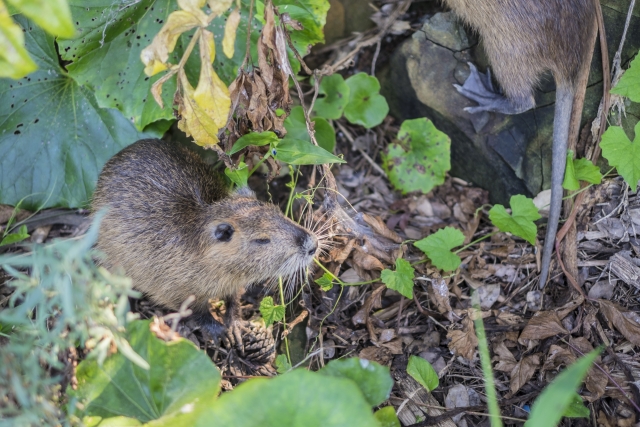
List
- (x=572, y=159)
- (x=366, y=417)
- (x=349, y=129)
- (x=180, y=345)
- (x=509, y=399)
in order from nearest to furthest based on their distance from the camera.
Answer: (x=366, y=417), (x=180, y=345), (x=509, y=399), (x=572, y=159), (x=349, y=129)

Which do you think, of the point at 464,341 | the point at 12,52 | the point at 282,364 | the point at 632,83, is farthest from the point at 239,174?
the point at 632,83

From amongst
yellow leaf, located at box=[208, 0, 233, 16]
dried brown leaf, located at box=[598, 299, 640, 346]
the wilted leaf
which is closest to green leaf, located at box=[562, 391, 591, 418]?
the wilted leaf

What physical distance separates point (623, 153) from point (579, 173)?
1.00 feet

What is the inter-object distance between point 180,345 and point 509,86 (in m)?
2.59

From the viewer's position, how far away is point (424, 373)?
3057mm

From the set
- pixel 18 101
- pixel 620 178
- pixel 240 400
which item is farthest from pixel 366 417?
pixel 18 101

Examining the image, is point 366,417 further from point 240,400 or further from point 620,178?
point 620,178

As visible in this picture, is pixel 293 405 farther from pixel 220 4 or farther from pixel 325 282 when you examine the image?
pixel 220 4

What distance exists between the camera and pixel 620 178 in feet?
11.8

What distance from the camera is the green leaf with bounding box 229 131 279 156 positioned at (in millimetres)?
3170

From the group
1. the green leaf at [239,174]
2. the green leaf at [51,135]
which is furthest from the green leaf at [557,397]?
the green leaf at [51,135]

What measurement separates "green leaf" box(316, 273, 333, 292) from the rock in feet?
4.76

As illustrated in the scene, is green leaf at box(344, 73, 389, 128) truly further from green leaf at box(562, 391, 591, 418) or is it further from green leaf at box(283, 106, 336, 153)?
green leaf at box(562, 391, 591, 418)

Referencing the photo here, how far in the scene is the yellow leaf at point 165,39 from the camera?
2461 mm
